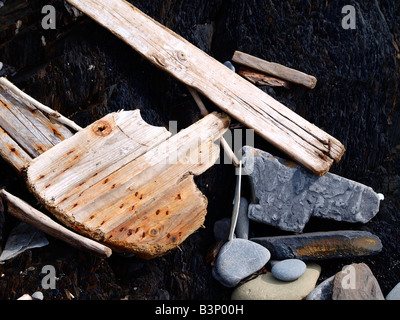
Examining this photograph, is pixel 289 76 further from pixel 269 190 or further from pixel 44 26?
pixel 44 26

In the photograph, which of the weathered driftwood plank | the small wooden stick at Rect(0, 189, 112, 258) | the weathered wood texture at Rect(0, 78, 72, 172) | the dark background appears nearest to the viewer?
the small wooden stick at Rect(0, 189, 112, 258)

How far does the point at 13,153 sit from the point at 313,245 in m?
2.49

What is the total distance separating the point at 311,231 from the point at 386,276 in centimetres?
75

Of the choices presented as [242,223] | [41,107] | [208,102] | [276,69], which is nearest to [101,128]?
[41,107]

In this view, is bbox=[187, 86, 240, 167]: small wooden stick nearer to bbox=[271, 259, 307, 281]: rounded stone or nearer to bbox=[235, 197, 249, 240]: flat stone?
bbox=[235, 197, 249, 240]: flat stone

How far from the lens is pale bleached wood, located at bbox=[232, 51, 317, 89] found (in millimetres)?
4512

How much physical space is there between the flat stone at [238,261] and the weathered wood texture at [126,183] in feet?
1.74

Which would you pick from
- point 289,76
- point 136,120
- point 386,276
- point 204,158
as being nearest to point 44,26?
point 136,120

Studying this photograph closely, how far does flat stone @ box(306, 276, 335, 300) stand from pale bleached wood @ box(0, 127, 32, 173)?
2410 millimetres

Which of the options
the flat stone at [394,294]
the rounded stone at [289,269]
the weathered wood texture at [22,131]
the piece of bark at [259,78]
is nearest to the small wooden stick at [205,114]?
the piece of bark at [259,78]

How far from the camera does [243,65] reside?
4.53 metres

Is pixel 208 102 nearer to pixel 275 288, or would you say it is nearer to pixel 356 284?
pixel 275 288

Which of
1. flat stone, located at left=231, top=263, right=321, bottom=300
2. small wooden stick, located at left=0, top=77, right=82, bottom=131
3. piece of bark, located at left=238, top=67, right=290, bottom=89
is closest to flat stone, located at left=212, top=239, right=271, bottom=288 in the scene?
flat stone, located at left=231, top=263, right=321, bottom=300


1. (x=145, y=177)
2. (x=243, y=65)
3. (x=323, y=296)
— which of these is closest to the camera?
(x=145, y=177)
